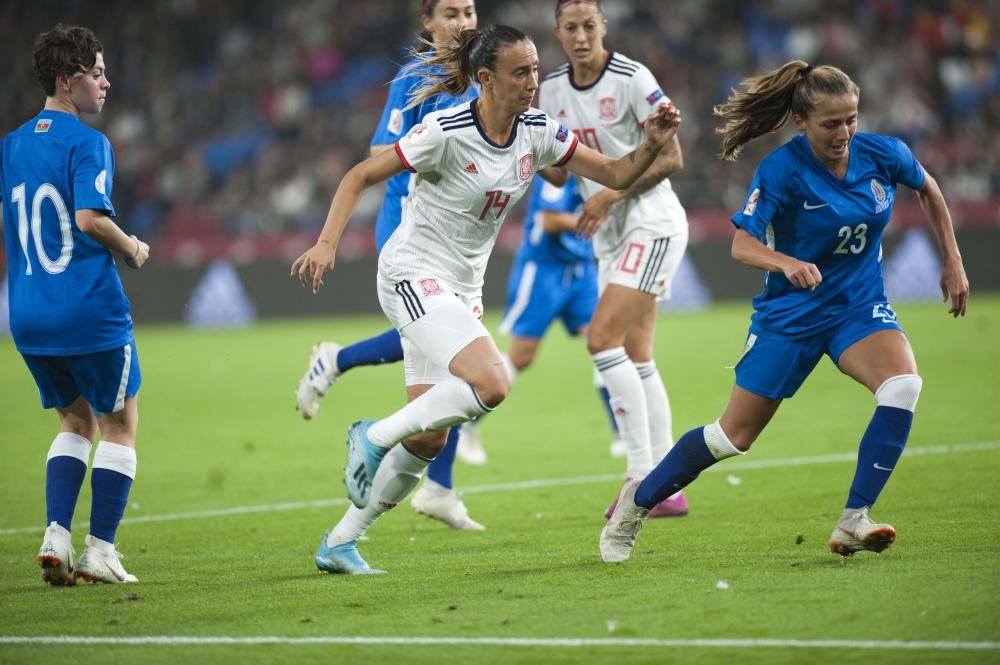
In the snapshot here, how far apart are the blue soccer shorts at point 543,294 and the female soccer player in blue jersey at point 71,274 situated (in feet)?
Result: 14.8

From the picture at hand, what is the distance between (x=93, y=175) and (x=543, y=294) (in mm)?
4858

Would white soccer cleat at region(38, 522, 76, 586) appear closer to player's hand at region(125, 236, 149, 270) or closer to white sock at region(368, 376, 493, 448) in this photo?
player's hand at region(125, 236, 149, 270)

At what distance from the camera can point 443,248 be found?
5812mm

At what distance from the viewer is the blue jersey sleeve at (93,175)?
5.44 meters

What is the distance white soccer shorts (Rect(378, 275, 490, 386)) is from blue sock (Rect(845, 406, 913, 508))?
1.62 metres

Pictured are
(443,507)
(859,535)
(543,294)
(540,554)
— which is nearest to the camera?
(859,535)

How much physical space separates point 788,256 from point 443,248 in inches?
57.2

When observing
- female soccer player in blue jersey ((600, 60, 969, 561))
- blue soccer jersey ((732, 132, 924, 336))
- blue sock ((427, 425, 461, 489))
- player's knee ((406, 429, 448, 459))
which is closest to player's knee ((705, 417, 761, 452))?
female soccer player in blue jersey ((600, 60, 969, 561))

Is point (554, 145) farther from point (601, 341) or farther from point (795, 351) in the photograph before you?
point (601, 341)

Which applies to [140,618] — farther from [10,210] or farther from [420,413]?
[10,210]

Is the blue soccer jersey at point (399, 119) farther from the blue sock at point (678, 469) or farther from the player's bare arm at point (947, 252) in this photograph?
the player's bare arm at point (947, 252)

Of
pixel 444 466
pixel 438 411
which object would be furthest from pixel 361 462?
pixel 444 466

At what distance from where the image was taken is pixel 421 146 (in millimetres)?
5516

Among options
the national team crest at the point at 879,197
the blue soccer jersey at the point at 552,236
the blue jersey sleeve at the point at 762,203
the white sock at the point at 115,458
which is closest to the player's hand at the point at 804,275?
the blue jersey sleeve at the point at 762,203
